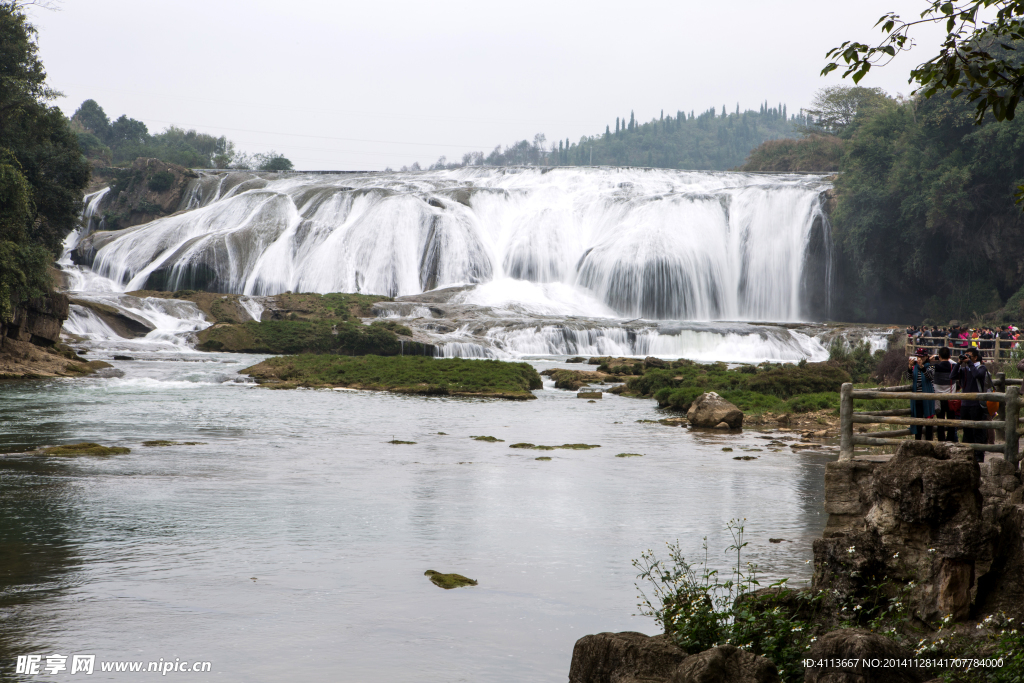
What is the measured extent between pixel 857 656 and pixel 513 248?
2261 inches

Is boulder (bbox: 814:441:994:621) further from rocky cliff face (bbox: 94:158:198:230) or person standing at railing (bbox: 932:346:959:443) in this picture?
rocky cliff face (bbox: 94:158:198:230)

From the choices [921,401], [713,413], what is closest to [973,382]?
[921,401]

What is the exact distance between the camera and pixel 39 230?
35.1 metres

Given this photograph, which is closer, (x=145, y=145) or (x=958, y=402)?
(x=958, y=402)

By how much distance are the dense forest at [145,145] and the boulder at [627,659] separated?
313 ft

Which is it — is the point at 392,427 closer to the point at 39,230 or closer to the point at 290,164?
the point at 39,230

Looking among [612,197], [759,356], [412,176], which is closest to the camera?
[759,356]

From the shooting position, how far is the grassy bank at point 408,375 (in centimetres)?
2925

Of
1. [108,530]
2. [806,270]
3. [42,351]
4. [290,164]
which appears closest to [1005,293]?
[806,270]

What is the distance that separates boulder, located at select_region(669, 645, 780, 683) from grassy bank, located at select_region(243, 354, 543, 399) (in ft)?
74.3

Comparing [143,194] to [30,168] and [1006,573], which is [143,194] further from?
[1006,573]

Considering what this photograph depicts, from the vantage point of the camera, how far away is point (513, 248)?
6178 centimetres

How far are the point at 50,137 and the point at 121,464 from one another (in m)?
25.4

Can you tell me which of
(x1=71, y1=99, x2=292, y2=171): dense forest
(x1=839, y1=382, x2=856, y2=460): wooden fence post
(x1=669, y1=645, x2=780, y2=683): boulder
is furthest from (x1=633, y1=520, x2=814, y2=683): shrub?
(x1=71, y1=99, x2=292, y2=171): dense forest
